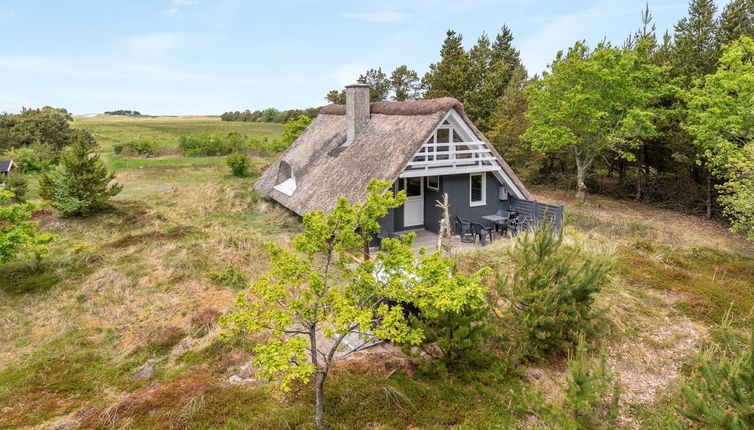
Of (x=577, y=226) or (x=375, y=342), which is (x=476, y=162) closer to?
(x=577, y=226)

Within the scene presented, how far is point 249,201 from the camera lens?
842 inches

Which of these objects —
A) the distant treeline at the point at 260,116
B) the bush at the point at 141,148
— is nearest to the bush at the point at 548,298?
the bush at the point at 141,148

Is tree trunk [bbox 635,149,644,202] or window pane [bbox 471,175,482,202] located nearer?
window pane [bbox 471,175,482,202]

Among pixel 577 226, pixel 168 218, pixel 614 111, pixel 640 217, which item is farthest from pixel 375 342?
pixel 614 111

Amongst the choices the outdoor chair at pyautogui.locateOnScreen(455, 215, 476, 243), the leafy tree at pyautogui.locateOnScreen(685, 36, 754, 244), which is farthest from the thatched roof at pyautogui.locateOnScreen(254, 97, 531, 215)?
the leafy tree at pyautogui.locateOnScreen(685, 36, 754, 244)

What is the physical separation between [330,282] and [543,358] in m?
5.73

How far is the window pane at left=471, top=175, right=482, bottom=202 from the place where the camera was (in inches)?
634

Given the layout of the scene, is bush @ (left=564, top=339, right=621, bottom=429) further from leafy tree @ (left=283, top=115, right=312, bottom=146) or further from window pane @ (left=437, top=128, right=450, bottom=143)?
leafy tree @ (left=283, top=115, right=312, bottom=146)

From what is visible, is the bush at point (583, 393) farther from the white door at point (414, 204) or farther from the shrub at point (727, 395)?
the white door at point (414, 204)

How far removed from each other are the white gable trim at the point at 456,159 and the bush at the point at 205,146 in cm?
3305

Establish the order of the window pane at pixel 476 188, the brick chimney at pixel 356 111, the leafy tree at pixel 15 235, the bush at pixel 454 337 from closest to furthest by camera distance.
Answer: the bush at pixel 454 337 < the leafy tree at pixel 15 235 < the window pane at pixel 476 188 < the brick chimney at pixel 356 111

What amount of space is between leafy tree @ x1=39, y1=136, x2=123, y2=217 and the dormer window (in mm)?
7793

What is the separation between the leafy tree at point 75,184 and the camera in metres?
17.7

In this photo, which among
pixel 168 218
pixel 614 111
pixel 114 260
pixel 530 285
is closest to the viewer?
pixel 530 285
